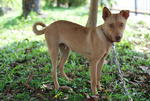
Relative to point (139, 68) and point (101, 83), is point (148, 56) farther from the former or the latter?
point (101, 83)

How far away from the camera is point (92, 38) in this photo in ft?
16.3

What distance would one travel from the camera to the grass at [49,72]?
16.5 ft

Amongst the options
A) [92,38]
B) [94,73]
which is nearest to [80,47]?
[92,38]

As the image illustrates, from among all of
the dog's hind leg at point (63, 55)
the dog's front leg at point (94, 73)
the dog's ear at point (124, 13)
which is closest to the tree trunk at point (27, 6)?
the dog's hind leg at point (63, 55)

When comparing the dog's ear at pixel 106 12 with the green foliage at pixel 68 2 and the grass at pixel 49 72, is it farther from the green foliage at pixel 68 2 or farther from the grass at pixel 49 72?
the green foliage at pixel 68 2

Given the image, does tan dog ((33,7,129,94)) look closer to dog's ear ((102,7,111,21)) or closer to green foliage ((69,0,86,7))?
dog's ear ((102,7,111,21))

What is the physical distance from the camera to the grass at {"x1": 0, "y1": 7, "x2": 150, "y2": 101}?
5043 mm

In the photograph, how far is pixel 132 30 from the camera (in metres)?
10.6

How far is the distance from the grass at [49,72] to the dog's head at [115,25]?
3.59 ft

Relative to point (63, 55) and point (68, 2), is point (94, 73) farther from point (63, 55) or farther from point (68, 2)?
point (68, 2)

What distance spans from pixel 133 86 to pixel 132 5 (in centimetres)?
1202

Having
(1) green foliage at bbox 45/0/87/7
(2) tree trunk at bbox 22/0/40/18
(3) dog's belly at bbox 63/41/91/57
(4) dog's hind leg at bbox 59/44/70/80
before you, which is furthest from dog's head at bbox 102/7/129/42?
(1) green foliage at bbox 45/0/87/7

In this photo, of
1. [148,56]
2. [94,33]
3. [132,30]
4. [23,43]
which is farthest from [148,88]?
[132,30]

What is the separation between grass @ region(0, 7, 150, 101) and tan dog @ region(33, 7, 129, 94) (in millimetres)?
356
